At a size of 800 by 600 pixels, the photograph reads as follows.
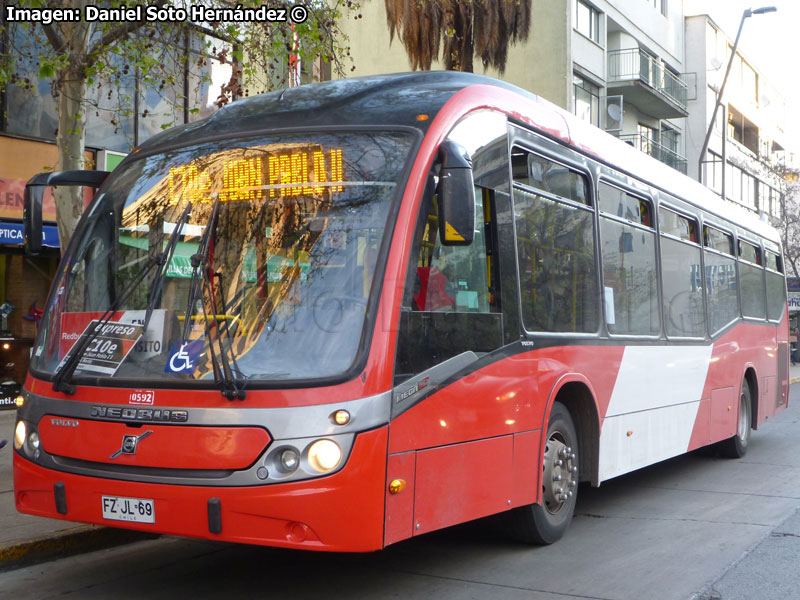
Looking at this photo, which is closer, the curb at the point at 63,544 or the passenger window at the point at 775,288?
the curb at the point at 63,544

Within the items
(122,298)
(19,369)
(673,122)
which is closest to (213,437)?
(122,298)

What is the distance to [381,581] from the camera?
6203 millimetres

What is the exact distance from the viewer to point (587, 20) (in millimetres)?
32312

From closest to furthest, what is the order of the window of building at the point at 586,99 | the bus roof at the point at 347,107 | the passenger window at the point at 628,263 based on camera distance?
the bus roof at the point at 347,107 < the passenger window at the point at 628,263 < the window of building at the point at 586,99

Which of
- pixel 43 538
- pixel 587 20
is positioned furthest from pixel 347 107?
pixel 587 20

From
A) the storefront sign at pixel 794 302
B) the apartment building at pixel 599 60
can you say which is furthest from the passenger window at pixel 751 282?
the storefront sign at pixel 794 302

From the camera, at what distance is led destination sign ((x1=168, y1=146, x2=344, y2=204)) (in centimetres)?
564

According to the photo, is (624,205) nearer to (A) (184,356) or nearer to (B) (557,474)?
(B) (557,474)

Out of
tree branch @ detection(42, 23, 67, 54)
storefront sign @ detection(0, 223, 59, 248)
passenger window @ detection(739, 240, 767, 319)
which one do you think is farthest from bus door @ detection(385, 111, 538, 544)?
storefront sign @ detection(0, 223, 59, 248)

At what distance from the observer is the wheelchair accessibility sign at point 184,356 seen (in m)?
5.30

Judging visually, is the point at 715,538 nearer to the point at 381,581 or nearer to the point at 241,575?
the point at 381,581

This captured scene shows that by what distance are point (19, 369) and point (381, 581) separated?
10.5 meters

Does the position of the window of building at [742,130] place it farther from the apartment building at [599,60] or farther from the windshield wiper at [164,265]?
the windshield wiper at [164,265]

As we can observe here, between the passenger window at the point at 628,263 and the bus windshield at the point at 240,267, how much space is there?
3.11 m
